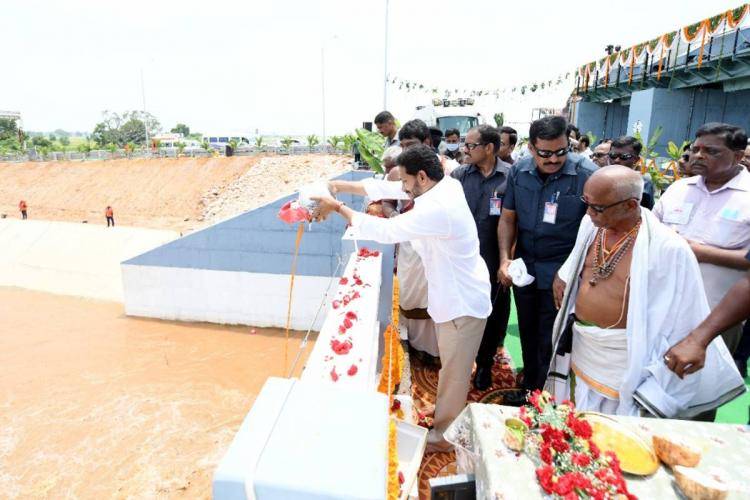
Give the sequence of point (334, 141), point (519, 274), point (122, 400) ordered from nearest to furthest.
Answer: point (519, 274) < point (122, 400) < point (334, 141)

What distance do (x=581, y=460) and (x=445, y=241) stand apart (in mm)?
1474

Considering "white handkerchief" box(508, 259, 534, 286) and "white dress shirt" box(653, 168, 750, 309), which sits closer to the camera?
"white dress shirt" box(653, 168, 750, 309)

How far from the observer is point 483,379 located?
383 centimetres

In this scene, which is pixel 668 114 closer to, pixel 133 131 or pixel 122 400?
pixel 122 400

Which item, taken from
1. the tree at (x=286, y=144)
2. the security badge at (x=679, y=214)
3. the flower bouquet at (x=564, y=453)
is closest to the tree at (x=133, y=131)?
the tree at (x=286, y=144)

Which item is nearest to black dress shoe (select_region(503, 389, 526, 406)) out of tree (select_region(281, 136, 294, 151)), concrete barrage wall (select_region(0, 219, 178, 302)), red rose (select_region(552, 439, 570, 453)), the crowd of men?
the crowd of men

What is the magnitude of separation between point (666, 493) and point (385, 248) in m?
2.88

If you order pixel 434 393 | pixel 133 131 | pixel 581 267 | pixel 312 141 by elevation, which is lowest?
pixel 434 393

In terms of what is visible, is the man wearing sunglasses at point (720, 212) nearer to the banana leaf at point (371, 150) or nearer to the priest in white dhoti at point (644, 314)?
the priest in white dhoti at point (644, 314)

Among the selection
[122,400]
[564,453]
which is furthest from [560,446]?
[122,400]

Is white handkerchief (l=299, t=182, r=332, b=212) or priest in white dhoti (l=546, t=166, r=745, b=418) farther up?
white handkerchief (l=299, t=182, r=332, b=212)

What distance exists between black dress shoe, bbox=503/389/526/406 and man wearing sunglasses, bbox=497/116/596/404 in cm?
17

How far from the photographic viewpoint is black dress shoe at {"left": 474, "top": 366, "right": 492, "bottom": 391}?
12.5 feet

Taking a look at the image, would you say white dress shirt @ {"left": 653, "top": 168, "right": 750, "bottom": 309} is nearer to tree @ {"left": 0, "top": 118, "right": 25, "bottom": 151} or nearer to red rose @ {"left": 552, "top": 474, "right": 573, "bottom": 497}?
red rose @ {"left": 552, "top": 474, "right": 573, "bottom": 497}
